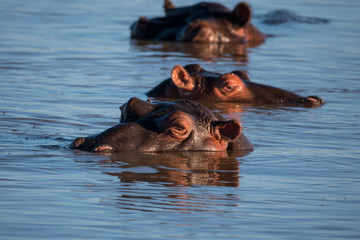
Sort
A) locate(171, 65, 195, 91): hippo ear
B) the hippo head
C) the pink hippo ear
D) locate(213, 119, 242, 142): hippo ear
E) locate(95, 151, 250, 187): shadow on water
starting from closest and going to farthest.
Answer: locate(95, 151, 250, 187): shadow on water, the pink hippo ear, locate(213, 119, 242, 142): hippo ear, locate(171, 65, 195, 91): hippo ear, the hippo head

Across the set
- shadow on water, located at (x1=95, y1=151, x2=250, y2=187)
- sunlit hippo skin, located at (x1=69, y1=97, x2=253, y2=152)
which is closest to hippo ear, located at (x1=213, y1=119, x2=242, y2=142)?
sunlit hippo skin, located at (x1=69, y1=97, x2=253, y2=152)

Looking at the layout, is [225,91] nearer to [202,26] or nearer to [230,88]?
[230,88]

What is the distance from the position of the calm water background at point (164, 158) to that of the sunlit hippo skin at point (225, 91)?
295 mm

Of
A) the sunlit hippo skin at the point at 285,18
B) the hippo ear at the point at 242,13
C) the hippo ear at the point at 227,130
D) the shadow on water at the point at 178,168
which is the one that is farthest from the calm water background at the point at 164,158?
the sunlit hippo skin at the point at 285,18

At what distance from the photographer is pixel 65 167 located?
6836mm

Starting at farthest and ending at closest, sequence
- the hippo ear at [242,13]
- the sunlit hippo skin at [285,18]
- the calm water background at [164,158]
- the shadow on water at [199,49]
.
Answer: the sunlit hippo skin at [285,18] < the hippo ear at [242,13] < the shadow on water at [199,49] < the calm water background at [164,158]

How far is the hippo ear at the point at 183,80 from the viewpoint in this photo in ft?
36.4

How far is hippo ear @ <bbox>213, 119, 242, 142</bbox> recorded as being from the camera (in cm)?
729

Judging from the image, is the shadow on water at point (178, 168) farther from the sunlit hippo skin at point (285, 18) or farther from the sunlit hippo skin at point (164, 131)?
the sunlit hippo skin at point (285, 18)

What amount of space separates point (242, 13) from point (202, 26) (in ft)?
3.15

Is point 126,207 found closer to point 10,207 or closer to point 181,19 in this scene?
point 10,207

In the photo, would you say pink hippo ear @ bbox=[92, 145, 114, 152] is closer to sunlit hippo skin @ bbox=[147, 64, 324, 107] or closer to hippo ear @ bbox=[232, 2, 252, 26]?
sunlit hippo skin @ bbox=[147, 64, 324, 107]

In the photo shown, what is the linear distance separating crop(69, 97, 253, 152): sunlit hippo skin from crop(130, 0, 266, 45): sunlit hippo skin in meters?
8.81

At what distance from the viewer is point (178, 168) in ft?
23.2
